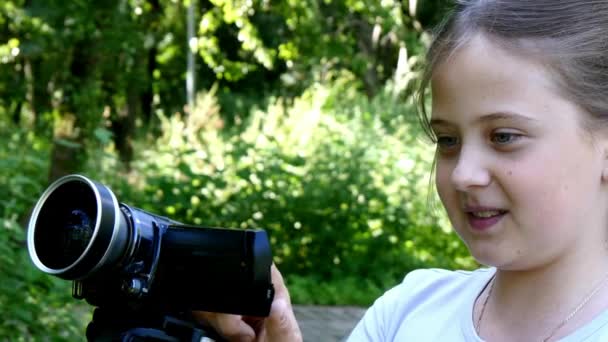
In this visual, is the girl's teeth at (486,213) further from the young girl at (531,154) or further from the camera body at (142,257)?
the camera body at (142,257)

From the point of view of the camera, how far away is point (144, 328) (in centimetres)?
166

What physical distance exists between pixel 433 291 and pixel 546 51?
1.60ft

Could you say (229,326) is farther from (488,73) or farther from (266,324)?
(488,73)

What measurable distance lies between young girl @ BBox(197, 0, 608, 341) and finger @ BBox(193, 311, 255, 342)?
40 cm

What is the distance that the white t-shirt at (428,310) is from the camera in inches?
62.2

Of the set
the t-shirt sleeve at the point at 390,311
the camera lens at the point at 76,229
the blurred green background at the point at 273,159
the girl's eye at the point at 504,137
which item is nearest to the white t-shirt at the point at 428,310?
the t-shirt sleeve at the point at 390,311

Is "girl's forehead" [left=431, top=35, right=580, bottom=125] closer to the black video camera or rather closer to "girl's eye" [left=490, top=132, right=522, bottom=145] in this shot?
"girl's eye" [left=490, top=132, right=522, bottom=145]

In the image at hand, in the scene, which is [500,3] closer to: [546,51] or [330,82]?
[546,51]

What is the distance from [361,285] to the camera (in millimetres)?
8219

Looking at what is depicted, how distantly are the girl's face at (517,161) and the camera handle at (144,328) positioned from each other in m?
0.53

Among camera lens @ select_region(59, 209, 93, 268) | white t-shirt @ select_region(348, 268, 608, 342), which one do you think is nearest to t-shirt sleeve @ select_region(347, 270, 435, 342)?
white t-shirt @ select_region(348, 268, 608, 342)

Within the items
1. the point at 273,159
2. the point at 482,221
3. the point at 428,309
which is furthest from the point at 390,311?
the point at 273,159

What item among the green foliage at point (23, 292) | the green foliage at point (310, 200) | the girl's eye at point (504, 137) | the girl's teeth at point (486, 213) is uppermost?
the girl's eye at point (504, 137)

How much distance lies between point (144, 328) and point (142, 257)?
0.43ft
